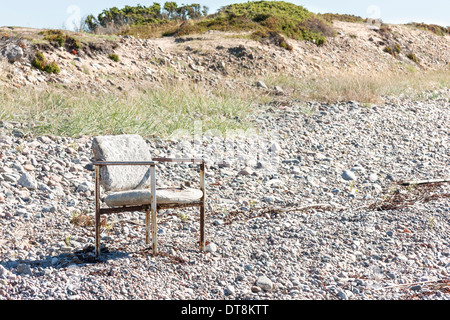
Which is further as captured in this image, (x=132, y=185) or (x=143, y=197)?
(x=132, y=185)

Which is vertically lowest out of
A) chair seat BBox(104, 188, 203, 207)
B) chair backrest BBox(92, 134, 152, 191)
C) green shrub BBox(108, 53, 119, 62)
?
chair seat BBox(104, 188, 203, 207)

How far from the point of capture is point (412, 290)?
10.8 ft

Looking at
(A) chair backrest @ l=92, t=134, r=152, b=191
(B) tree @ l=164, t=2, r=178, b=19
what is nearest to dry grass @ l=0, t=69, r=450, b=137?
(A) chair backrest @ l=92, t=134, r=152, b=191

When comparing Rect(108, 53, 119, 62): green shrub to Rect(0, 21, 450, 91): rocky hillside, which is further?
Rect(108, 53, 119, 62): green shrub

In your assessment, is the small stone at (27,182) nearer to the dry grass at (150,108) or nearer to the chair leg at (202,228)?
the dry grass at (150,108)

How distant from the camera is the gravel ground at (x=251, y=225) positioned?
3.24m

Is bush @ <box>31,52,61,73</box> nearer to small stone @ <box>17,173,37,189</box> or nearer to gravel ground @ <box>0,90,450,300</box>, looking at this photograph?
gravel ground @ <box>0,90,450,300</box>

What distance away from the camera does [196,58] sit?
15.0 meters

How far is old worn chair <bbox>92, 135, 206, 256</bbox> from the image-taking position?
3482mm

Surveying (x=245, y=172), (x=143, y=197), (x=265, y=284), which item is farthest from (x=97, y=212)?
(x=245, y=172)

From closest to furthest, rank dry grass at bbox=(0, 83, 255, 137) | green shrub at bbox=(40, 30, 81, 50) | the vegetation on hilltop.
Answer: dry grass at bbox=(0, 83, 255, 137)
green shrub at bbox=(40, 30, 81, 50)
the vegetation on hilltop

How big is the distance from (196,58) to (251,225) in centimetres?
1123

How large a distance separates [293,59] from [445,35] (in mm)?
17036

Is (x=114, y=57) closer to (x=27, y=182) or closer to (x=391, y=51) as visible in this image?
(x=27, y=182)
